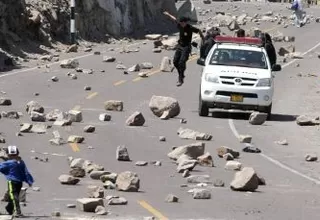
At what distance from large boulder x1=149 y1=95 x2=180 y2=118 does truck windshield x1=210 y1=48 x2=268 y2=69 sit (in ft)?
7.07

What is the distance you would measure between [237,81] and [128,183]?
1149cm

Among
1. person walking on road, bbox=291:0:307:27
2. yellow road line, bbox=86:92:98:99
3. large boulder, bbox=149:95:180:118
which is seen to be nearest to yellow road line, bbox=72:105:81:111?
large boulder, bbox=149:95:180:118

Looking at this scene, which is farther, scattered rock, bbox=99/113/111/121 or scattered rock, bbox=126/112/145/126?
scattered rock, bbox=99/113/111/121

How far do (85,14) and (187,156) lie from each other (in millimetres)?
30133

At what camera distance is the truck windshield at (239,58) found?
26062 millimetres

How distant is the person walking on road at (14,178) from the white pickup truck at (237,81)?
43.2 feet

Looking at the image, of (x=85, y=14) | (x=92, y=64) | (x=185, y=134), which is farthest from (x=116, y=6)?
(x=185, y=134)

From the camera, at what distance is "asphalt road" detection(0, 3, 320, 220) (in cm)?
1324

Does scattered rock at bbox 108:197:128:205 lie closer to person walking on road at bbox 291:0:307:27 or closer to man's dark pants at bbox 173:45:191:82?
man's dark pants at bbox 173:45:191:82

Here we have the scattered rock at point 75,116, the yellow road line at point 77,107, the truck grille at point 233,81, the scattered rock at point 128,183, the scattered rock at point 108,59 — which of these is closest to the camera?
the scattered rock at point 128,183

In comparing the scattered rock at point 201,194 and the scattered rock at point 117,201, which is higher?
the scattered rock at point 117,201

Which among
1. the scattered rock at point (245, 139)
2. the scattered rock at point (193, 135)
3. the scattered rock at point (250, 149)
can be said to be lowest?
the scattered rock at point (245, 139)

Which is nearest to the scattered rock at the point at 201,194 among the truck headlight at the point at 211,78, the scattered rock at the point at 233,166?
the scattered rock at the point at 233,166

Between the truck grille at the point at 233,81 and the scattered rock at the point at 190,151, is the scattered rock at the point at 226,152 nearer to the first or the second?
the scattered rock at the point at 190,151
